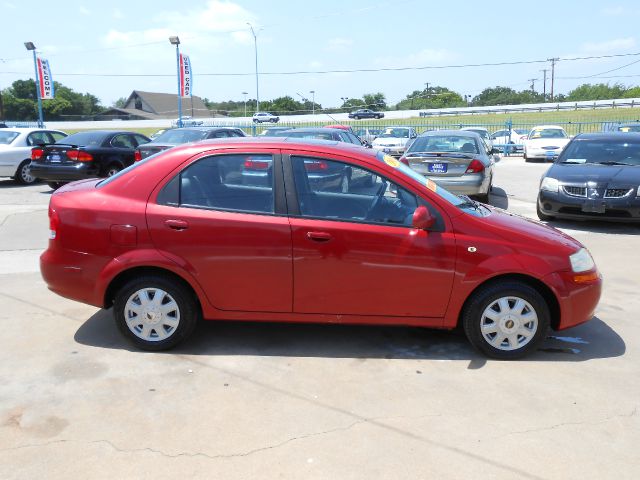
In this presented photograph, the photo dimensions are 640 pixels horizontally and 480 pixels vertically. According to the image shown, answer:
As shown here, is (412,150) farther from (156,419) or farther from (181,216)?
(156,419)

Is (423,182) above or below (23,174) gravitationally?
above

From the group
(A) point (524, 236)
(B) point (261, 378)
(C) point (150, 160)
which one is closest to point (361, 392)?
(B) point (261, 378)

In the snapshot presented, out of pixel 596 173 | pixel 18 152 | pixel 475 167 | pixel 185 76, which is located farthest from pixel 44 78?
pixel 596 173

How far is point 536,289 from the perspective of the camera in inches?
166

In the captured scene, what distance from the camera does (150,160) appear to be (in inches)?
172

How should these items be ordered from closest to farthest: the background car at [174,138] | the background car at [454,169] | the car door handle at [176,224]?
the car door handle at [176,224] < the background car at [454,169] < the background car at [174,138]

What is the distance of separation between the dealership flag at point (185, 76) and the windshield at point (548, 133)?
70.3 feet

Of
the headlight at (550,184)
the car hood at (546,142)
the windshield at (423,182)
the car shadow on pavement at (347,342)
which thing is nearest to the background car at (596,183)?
the headlight at (550,184)

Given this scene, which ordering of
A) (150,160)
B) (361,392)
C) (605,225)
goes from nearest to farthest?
(361,392) → (150,160) → (605,225)

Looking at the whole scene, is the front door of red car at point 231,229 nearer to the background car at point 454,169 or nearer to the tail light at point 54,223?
the tail light at point 54,223

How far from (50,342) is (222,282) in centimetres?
154

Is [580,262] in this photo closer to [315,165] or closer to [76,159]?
[315,165]

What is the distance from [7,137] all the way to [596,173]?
13.4 m

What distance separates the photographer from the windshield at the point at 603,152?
381 inches
